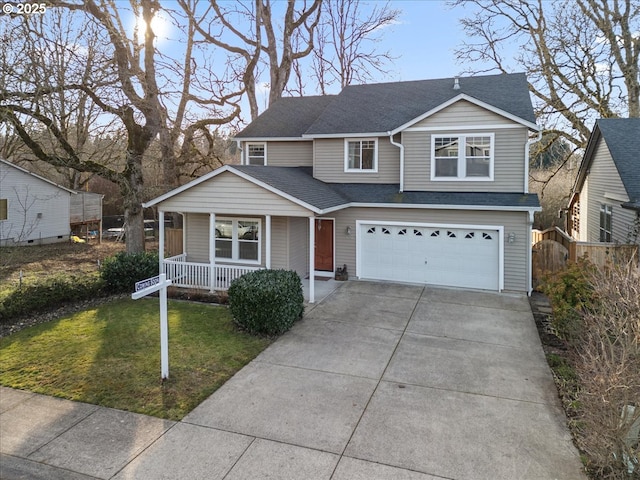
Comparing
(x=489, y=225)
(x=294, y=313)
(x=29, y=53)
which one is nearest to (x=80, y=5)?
(x=29, y=53)

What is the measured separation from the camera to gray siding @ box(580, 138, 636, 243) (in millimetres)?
13474

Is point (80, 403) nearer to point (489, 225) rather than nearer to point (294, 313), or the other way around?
point (294, 313)

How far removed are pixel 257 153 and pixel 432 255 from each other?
28.5 feet

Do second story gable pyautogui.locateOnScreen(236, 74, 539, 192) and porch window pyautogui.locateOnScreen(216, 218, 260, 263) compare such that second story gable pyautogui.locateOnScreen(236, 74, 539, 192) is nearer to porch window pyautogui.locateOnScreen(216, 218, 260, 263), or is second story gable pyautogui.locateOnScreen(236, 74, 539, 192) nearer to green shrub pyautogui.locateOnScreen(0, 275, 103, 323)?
porch window pyautogui.locateOnScreen(216, 218, 260, 263)

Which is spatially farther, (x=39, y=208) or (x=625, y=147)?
(x=39, y=208)

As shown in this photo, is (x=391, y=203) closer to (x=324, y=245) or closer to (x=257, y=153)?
(x=324, y=245)

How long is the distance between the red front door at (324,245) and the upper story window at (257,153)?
15.0 feet

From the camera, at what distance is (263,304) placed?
9.36 meters

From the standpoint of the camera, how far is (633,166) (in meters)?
13.1

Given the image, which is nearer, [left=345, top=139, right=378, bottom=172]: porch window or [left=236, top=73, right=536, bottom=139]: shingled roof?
[left=236, top=73, right=536, bottom=139]: shingled roof

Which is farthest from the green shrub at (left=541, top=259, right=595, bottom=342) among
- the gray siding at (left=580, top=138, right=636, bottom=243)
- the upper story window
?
the upper story window

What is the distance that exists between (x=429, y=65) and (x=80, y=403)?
71.7 feet

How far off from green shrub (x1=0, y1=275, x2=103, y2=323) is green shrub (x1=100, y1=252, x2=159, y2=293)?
0.30 meters

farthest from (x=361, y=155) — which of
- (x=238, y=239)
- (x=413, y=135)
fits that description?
(x=238, y=239)
